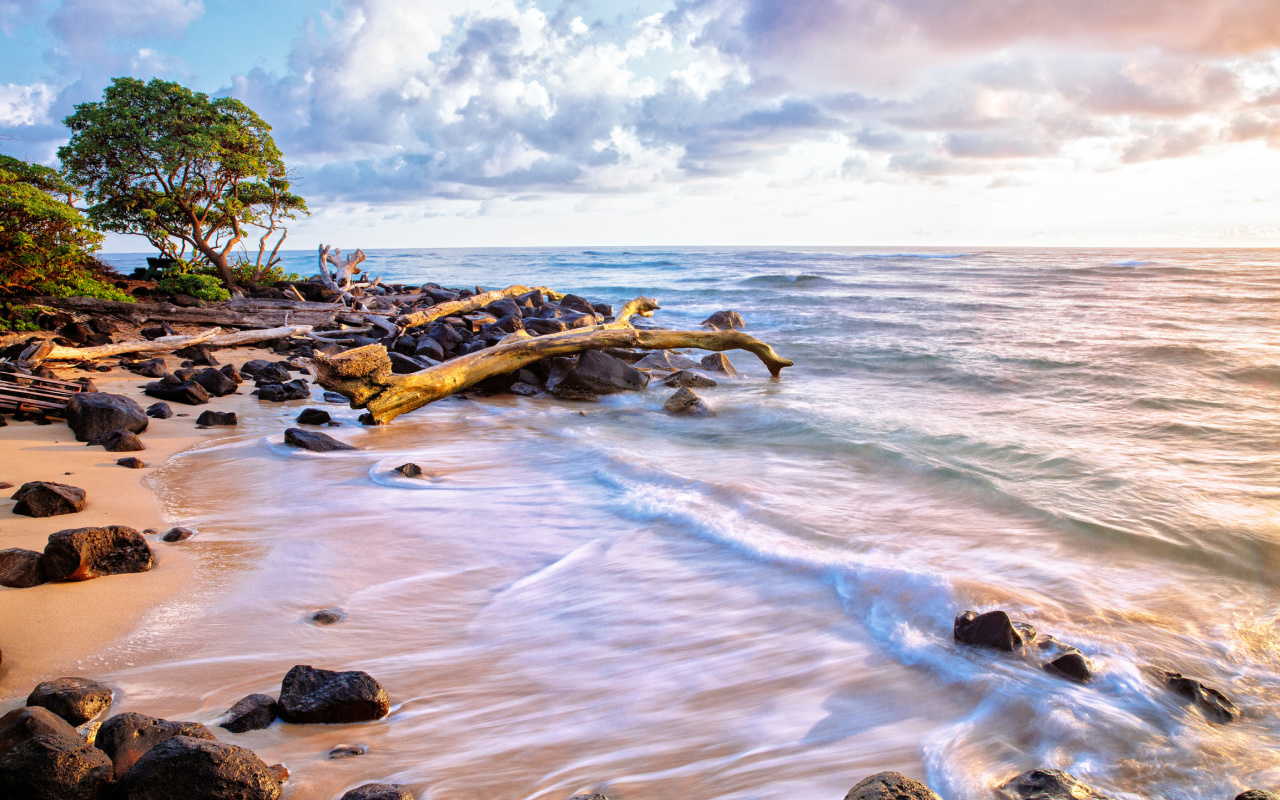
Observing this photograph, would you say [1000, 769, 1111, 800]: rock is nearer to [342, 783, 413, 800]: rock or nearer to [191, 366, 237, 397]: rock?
[342, 783, 413, 800]: rock

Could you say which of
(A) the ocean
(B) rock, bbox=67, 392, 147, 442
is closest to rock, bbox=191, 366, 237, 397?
(A) the ocean

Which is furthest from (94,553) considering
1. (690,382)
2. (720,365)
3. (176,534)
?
(720,365)

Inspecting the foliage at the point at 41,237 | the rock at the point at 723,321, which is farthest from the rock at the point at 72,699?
the rock at the point at 723,321

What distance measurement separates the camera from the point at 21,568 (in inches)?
118

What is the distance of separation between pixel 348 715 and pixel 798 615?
6.85 ft

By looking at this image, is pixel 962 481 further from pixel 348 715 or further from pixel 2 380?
pixel 2 380

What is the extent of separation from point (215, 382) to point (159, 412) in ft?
4.53

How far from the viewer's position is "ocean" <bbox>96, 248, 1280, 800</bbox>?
2367 mm

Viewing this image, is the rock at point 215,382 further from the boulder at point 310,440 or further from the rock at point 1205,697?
the rock at point 1205,697

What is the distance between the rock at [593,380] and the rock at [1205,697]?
6749mm

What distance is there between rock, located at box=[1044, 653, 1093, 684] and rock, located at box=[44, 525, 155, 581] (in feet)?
13.9

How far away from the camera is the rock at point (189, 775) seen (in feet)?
5.82

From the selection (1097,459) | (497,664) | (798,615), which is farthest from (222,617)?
(1097,459)

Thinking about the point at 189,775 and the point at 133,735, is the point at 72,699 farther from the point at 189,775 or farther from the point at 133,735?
the point at 189,775
